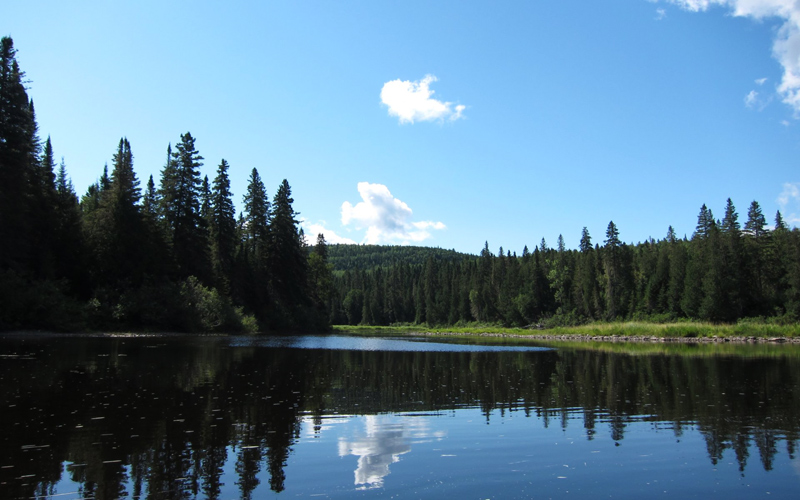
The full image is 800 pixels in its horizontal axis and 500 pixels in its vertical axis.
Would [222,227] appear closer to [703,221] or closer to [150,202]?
[150,202]

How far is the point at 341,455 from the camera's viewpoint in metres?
9.62

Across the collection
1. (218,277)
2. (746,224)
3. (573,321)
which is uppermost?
(746,224)

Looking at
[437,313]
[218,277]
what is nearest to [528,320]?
[437,313]

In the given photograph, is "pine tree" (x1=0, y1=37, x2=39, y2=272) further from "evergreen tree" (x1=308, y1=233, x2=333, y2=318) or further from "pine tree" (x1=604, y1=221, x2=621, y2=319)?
"pine tree" (x1=604, y1=221, x2=621, y2=319)

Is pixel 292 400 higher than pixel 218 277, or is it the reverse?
pixel 218 277

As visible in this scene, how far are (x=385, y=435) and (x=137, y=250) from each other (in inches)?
2017

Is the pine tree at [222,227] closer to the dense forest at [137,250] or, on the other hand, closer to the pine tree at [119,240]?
the dense forest at [137,250]

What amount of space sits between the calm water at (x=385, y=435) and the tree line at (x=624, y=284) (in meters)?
67.1

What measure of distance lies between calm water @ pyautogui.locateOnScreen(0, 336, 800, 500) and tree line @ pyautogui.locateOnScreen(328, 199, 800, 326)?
6713 centimetres

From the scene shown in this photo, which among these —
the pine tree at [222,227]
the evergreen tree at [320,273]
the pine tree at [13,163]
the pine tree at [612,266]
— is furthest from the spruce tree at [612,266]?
the pine tree at [13,163]

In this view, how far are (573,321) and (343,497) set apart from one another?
10155 cm

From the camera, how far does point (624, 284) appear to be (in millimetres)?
100875

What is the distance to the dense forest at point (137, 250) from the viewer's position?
1689 inches

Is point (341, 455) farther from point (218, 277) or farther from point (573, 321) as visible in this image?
point (573, 321)
